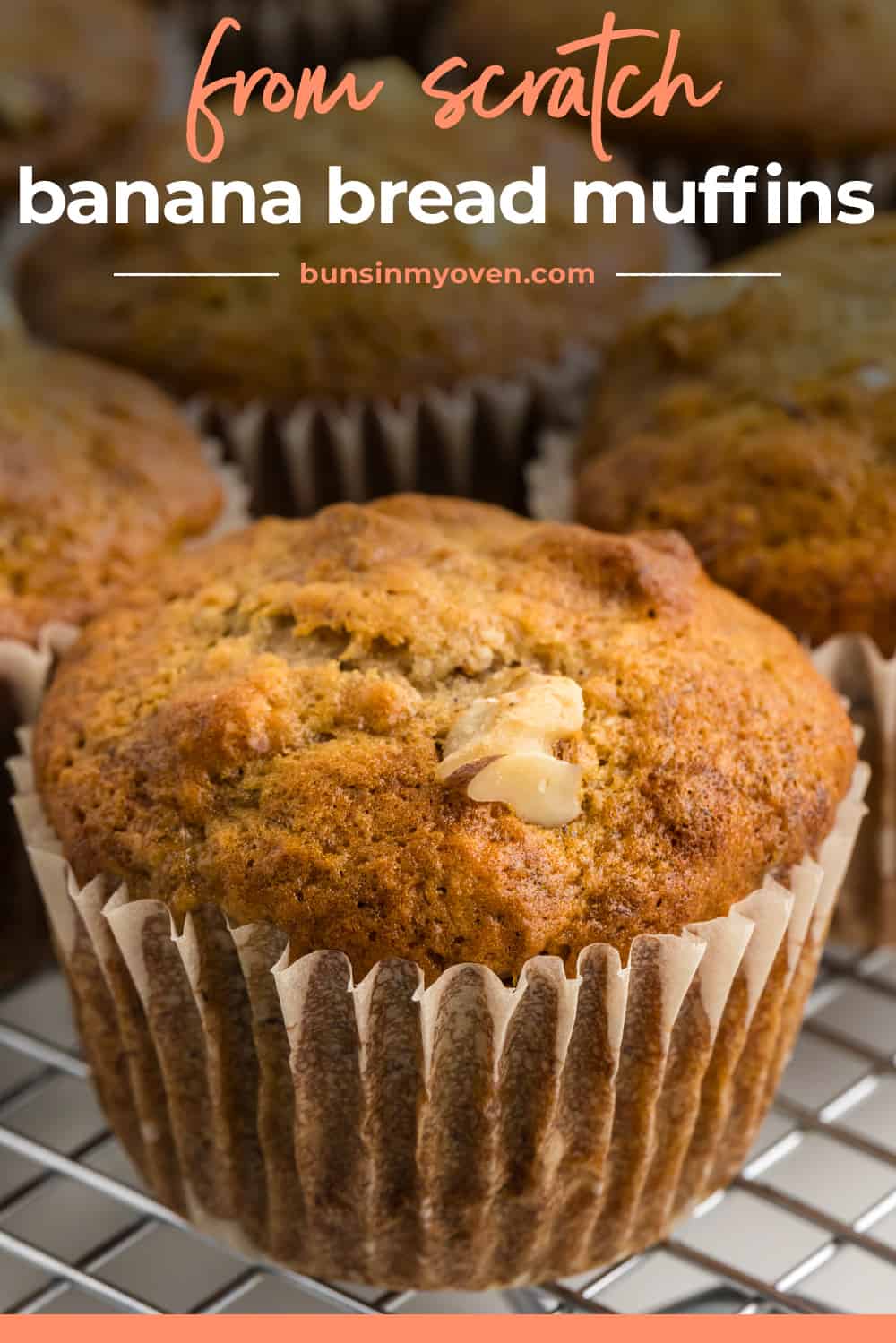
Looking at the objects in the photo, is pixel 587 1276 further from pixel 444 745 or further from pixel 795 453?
pixel 795 453

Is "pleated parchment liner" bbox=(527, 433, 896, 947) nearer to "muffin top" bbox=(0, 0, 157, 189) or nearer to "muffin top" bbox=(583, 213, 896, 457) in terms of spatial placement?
"muffin top" bbox=(583, 213, 896, 457)

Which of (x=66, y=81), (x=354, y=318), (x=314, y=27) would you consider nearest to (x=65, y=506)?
(x=354, y=318)

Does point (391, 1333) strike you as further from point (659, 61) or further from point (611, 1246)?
point (659, 61)

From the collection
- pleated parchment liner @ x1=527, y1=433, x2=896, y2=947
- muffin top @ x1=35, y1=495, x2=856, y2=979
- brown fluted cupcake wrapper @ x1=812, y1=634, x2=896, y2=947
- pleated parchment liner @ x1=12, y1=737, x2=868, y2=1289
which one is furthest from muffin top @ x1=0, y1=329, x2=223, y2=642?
brown fluted cupcake wrapper @ x1=812, y1=634, x2=896, y2=947

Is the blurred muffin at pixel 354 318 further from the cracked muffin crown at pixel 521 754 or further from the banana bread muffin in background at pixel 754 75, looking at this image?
the cracked muffin crown at pixel 521 754

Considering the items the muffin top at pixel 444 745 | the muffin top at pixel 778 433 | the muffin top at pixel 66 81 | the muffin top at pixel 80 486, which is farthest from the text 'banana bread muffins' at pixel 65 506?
the muffin top at pixel 66 81

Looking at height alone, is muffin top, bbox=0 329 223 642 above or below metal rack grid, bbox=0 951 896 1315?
above

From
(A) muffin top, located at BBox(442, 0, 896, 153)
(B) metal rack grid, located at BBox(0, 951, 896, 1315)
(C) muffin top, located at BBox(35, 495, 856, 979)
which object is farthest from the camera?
(A) muffin top, located at BBox(442, 0, 896, 153)
